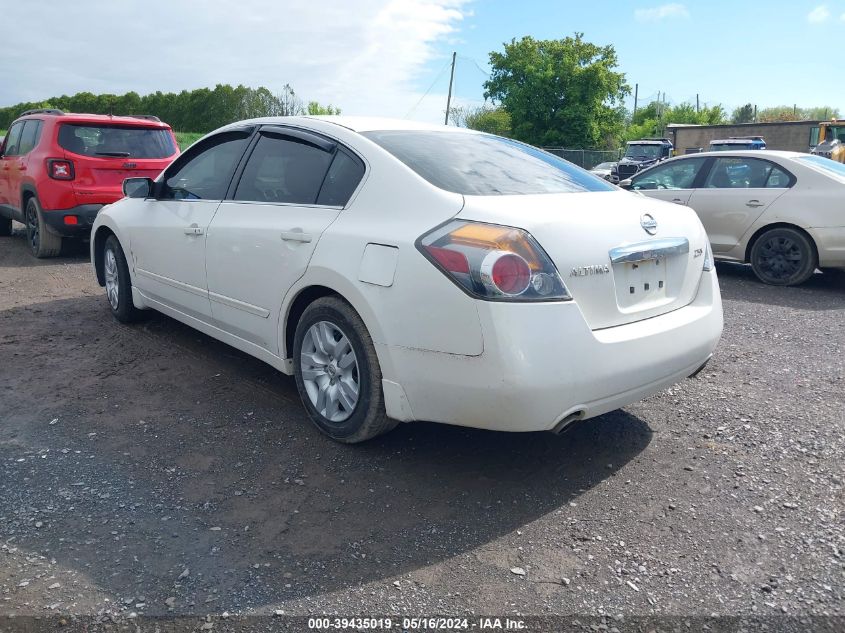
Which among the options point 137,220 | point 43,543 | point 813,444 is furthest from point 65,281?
point 813,444

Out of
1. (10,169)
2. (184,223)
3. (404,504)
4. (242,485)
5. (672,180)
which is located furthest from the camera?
(10,169)

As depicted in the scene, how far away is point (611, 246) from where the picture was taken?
3.13 metres

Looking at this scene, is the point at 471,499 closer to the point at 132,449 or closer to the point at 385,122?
the point at 132,449

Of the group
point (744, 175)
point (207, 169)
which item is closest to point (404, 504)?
point (207, 169)

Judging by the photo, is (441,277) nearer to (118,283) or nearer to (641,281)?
(641,281)

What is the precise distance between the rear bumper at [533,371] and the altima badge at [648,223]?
1.39ft

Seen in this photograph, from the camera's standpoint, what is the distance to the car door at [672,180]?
9.04 metres

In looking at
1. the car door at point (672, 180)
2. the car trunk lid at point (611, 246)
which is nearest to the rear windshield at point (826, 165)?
the car door at point (672, 180)

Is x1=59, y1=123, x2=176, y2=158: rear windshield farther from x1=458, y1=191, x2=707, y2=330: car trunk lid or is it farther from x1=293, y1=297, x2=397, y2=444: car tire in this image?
x1=458, y1=191, x2=707, y2=330: car trunk lid

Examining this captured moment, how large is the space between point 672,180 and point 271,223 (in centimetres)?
691

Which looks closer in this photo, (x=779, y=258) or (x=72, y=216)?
(x=779, y=258)

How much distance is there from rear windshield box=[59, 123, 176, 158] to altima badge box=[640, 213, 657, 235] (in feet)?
24.3

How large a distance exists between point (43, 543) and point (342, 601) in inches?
48.7

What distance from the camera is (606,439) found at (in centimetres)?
376
